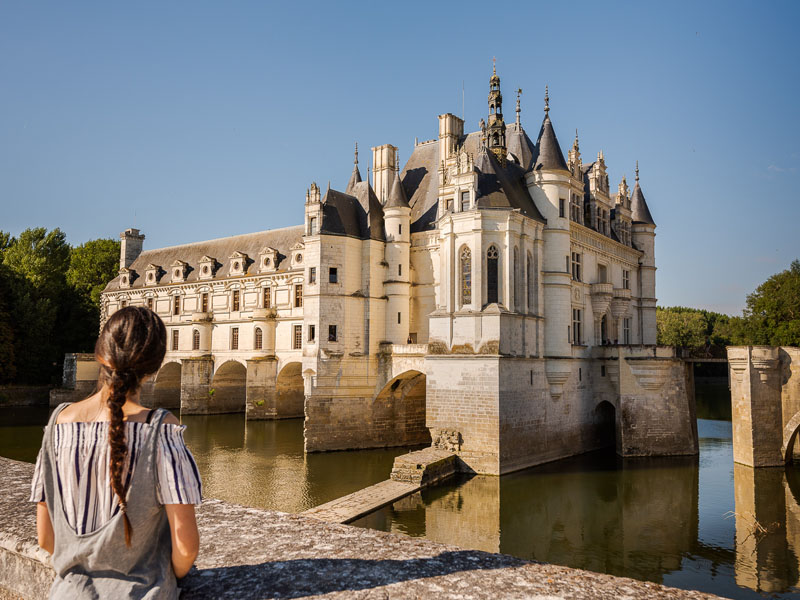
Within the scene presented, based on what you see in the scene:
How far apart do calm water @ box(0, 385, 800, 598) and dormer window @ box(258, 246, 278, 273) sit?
12.3m

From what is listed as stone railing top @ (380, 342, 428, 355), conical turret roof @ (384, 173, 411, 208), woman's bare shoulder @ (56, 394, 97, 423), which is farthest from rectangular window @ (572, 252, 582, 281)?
woman's bare shoulder @ (56, 394, 97, 423)

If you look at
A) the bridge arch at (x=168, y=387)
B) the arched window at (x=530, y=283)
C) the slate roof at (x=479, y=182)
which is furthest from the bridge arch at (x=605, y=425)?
the bridge arch at (x=168, y=387)

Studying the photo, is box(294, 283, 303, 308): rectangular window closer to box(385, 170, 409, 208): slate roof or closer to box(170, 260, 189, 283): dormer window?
box(385, 170, 409, 208): slate roof

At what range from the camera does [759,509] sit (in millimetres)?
17984

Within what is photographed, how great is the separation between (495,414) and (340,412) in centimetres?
770

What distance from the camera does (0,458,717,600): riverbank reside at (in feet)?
10.4

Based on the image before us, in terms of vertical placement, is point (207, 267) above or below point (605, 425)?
above

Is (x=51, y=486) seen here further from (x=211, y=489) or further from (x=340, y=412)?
(x=340, y=412)

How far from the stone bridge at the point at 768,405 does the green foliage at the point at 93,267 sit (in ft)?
154

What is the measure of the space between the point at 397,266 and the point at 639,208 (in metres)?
15.4

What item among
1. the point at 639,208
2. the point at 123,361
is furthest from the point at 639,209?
the point at 123,361

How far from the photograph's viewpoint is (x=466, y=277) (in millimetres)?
22891

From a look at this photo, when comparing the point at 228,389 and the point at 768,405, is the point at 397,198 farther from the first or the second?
the point at 228,389

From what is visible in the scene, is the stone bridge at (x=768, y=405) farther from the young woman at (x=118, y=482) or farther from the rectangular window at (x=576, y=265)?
the young woman at (x=118, y=482)
